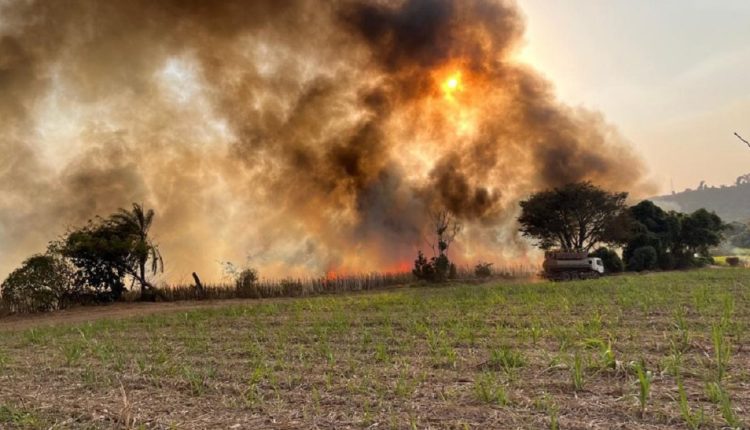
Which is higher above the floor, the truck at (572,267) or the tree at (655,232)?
the tree at (655,232)

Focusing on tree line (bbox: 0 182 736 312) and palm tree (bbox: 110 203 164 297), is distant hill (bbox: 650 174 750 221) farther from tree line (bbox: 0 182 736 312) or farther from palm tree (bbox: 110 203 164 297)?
palm tree (bbox: 110 203 164 297)

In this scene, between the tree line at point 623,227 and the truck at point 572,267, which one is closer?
the truck at point 572,267

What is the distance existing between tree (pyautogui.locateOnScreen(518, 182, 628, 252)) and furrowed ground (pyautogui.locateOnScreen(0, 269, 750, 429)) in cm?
3510

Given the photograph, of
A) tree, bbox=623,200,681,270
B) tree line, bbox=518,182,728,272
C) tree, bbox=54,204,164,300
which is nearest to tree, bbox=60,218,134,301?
tree, bbox=54,204,164,300

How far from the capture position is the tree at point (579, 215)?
44.9 metres

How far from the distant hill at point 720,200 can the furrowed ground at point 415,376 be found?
557 ft

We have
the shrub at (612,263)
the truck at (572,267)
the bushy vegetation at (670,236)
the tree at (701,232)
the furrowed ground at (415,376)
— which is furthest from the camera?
the tree at (701,232)

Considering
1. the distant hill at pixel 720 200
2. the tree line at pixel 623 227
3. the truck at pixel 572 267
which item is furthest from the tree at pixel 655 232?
the distant hill at pixel 720 200

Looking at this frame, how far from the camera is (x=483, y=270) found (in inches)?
1686

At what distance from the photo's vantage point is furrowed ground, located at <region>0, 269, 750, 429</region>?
4980 millimetres

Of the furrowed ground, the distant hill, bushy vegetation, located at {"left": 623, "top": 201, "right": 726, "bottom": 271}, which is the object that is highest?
the distant hill

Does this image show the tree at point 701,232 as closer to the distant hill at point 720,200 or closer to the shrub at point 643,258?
the shrub at point 643,258

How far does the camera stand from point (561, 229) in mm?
46938

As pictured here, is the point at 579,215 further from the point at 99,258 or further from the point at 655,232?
the point at 99,258
